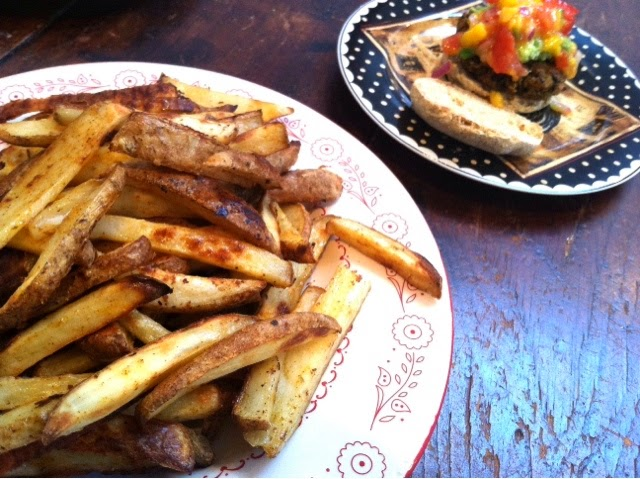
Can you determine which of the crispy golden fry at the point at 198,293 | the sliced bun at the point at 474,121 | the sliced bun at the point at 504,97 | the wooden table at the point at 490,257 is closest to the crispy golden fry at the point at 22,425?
the crispy golden fry at the point at 198,293

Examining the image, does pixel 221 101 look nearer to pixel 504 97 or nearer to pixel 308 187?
pixel 308 187

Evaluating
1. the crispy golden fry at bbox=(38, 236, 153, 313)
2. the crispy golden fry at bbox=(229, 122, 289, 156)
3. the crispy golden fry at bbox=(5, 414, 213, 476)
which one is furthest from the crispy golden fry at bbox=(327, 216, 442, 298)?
the crispy golden fry at bbox=(5, 414, 213, 476)

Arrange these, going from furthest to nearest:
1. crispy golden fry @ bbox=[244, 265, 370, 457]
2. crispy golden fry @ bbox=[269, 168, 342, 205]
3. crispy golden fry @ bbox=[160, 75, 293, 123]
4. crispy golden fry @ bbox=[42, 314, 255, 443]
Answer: crispy golden fry @ bbox=[160, 75, 293, 123] < crispy golden fry @ bbox=[269, 168, 342, 205] < crispy golden fry @ bbox=[244, 265, 370, 457] < crispy golden fry @ bbox=[42, 314, 255, 443]

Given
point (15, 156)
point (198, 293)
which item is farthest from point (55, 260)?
point (15, 156)

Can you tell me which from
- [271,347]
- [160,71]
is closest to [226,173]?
[271,347]

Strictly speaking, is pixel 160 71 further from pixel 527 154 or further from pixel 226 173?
pixel 527 154

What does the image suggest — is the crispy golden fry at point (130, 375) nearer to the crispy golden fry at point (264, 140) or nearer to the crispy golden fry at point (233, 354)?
the crispy golden fry at point (233, 354)

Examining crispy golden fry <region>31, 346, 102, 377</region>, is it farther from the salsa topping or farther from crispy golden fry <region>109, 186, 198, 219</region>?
the salsa topping
